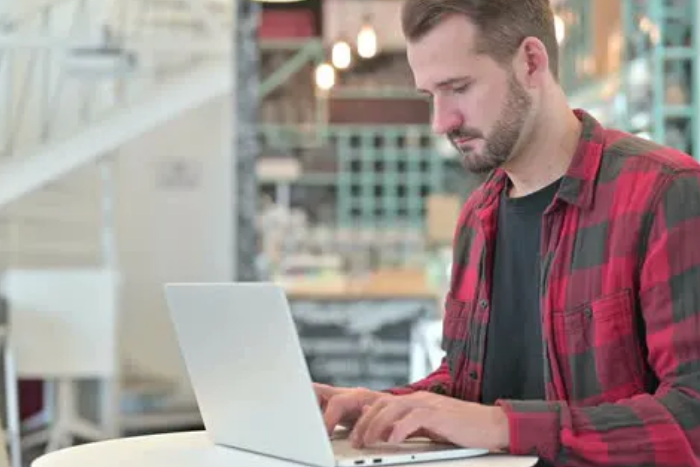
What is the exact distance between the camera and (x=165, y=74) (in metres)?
8.23

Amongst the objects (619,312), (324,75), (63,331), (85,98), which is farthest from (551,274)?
(324,75)

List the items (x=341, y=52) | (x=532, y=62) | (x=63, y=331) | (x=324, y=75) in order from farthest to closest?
(x=324, y=75), (x=341, y=52), (x=63, y=331), (x=532, y=62)

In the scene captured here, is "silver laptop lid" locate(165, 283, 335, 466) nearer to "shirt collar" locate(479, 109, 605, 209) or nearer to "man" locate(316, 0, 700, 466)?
"man" locate(316, 0, 700, 466)

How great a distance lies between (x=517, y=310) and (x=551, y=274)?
0.47ft

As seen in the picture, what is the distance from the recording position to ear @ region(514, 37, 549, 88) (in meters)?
1.65

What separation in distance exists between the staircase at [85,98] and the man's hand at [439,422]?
566 centimetres

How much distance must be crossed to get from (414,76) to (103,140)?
5950mm

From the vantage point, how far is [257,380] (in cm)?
151

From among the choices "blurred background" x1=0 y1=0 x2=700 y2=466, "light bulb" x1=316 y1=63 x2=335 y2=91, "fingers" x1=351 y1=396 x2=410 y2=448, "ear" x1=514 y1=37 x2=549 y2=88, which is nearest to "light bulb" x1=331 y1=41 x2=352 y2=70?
"blurred background" x1=0 y1=0 x2=700 y2=466

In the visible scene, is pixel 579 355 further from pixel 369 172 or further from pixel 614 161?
pixel 369 172

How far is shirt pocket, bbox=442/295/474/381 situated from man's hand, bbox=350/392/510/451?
0.40 m

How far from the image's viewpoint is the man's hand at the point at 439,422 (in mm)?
1437

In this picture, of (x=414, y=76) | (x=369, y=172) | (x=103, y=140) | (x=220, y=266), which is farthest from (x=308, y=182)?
(x=414, y=76)

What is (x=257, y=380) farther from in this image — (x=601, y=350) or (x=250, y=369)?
(x=601, y=350)
